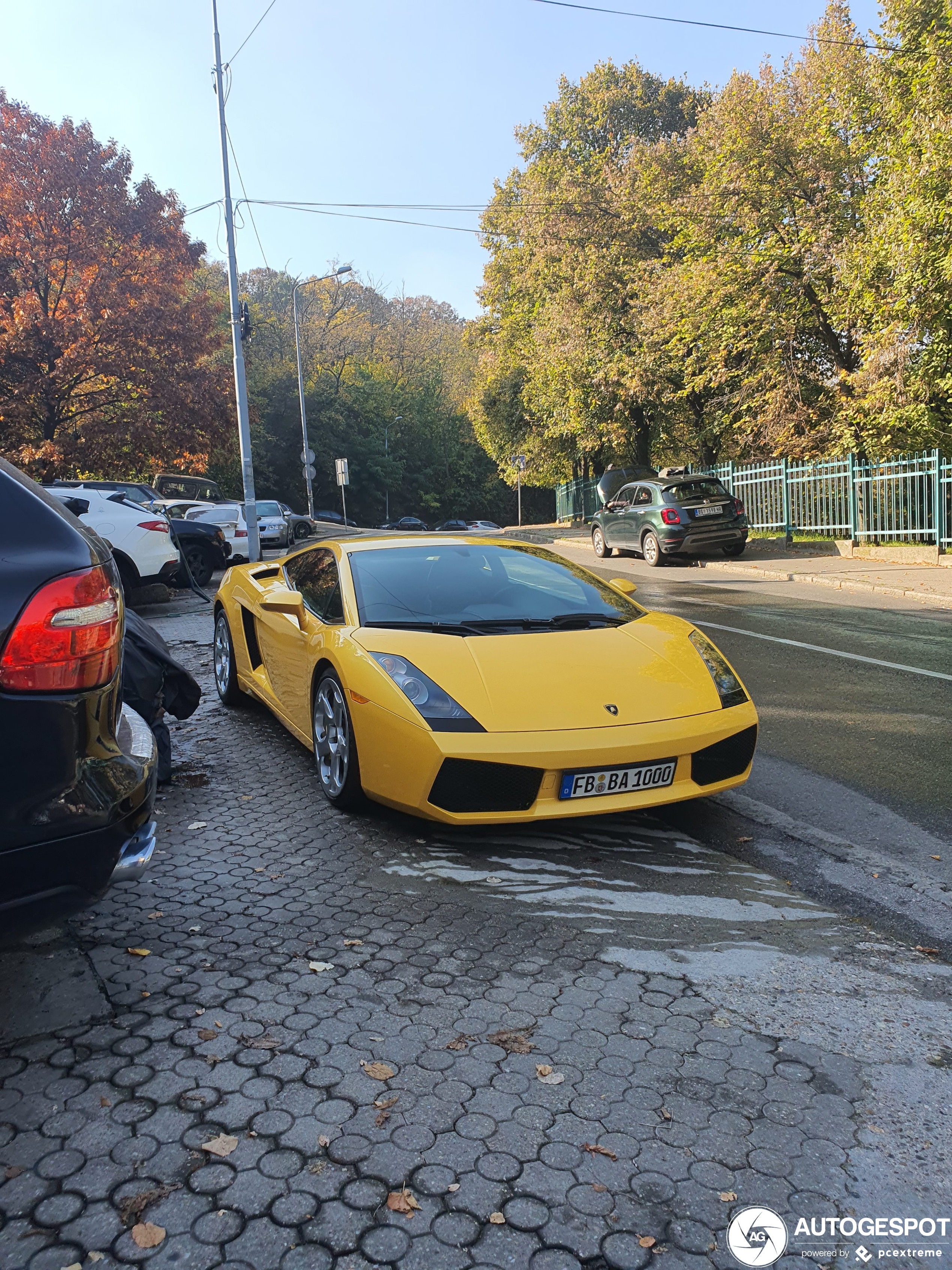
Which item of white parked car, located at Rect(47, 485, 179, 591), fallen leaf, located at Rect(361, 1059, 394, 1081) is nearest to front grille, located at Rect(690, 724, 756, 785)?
fallen leaf, located at Rect(361, 1059, 394, 1081)

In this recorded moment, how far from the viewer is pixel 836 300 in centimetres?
2031

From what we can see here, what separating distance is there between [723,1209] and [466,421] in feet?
258

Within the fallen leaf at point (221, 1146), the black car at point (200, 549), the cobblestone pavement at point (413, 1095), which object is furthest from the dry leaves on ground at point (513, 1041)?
the black car at point (200, 549)

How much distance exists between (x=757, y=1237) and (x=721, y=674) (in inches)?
114

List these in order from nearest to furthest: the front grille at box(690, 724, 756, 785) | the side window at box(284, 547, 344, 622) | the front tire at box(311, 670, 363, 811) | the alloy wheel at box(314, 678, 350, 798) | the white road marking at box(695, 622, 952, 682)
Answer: the front grille at box(690, 724, 756, 785) < the front tire at box(311, 670, 363, 811) < the alloy wheel at box(314, 678, 350, 798) < the side window at box(284, 547, 344, 622) < the white road marking at box(695, 622, 952, 682)

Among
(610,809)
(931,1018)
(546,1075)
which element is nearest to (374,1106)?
(546,1075)

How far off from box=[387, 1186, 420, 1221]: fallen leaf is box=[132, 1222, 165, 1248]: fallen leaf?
44 centimetres

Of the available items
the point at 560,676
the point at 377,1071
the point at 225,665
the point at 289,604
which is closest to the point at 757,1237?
the point at 377,1071

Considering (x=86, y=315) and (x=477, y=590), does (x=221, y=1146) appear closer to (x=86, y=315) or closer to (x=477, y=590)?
(x=477, y=590)

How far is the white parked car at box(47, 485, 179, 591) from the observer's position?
498 inches

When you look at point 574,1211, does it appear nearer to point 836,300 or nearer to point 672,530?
point 672,530

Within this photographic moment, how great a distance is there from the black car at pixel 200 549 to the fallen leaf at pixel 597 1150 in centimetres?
1555

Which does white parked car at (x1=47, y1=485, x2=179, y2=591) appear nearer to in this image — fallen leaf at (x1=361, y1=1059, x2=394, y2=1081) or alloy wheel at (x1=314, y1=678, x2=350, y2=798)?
alloy wheel at (x1=314, y1=678, x2=350, y2=798)

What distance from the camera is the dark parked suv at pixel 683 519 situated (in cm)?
1948
